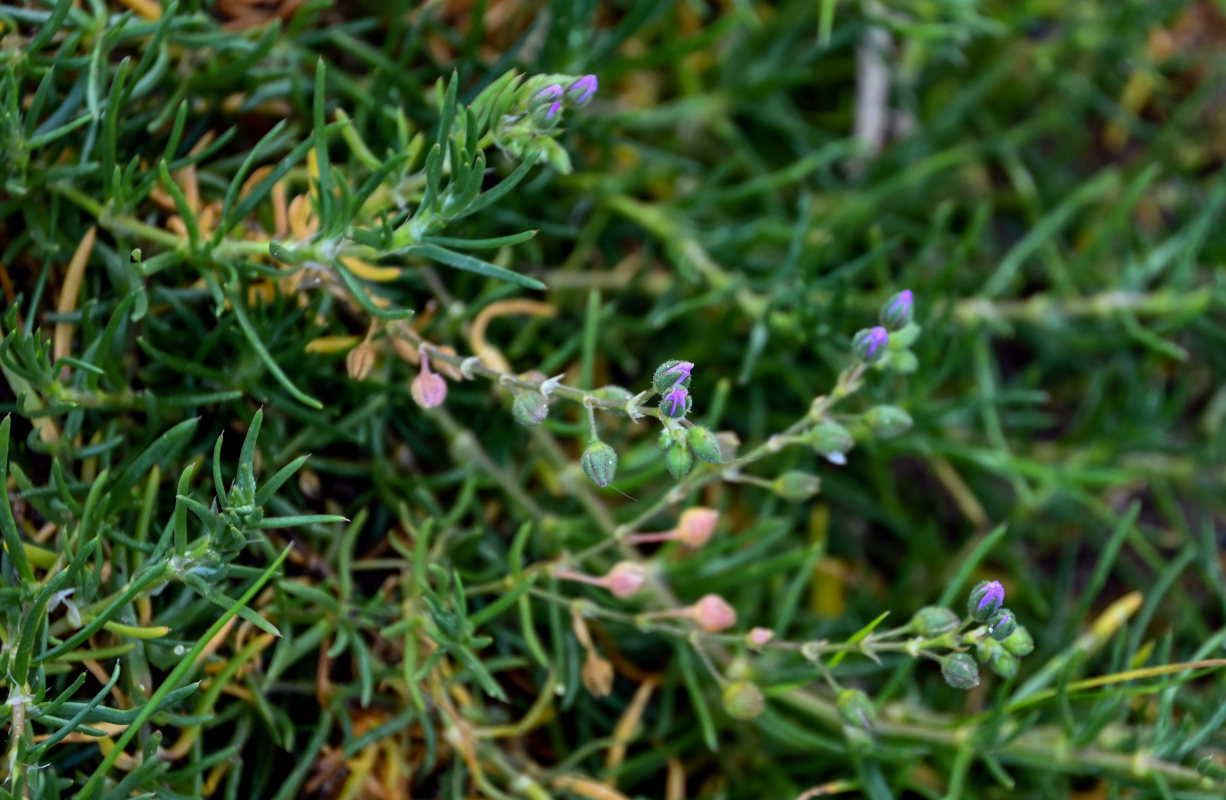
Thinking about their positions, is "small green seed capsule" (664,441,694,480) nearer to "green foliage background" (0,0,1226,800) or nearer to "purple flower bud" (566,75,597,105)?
"green foliage background" (0,0,1226,800)

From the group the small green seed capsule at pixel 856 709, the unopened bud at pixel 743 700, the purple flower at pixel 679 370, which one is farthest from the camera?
the unopened bud at pixel 743 700

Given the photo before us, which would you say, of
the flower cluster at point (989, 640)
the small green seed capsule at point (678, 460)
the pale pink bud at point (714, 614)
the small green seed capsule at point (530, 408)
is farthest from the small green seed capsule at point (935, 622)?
the small green seed capsule at point (530, 408)

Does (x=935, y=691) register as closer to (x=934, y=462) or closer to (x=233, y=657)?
(x=934, y=462)

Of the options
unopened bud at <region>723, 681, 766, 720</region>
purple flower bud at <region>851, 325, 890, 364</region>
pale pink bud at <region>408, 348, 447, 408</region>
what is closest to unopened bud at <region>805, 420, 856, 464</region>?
purple flower bud at <region>851, 325, 890, 364</region>

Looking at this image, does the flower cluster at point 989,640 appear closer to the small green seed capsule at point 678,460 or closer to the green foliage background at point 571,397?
the green foliage background at point 571,397

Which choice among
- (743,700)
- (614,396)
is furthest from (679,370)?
(743,700)
